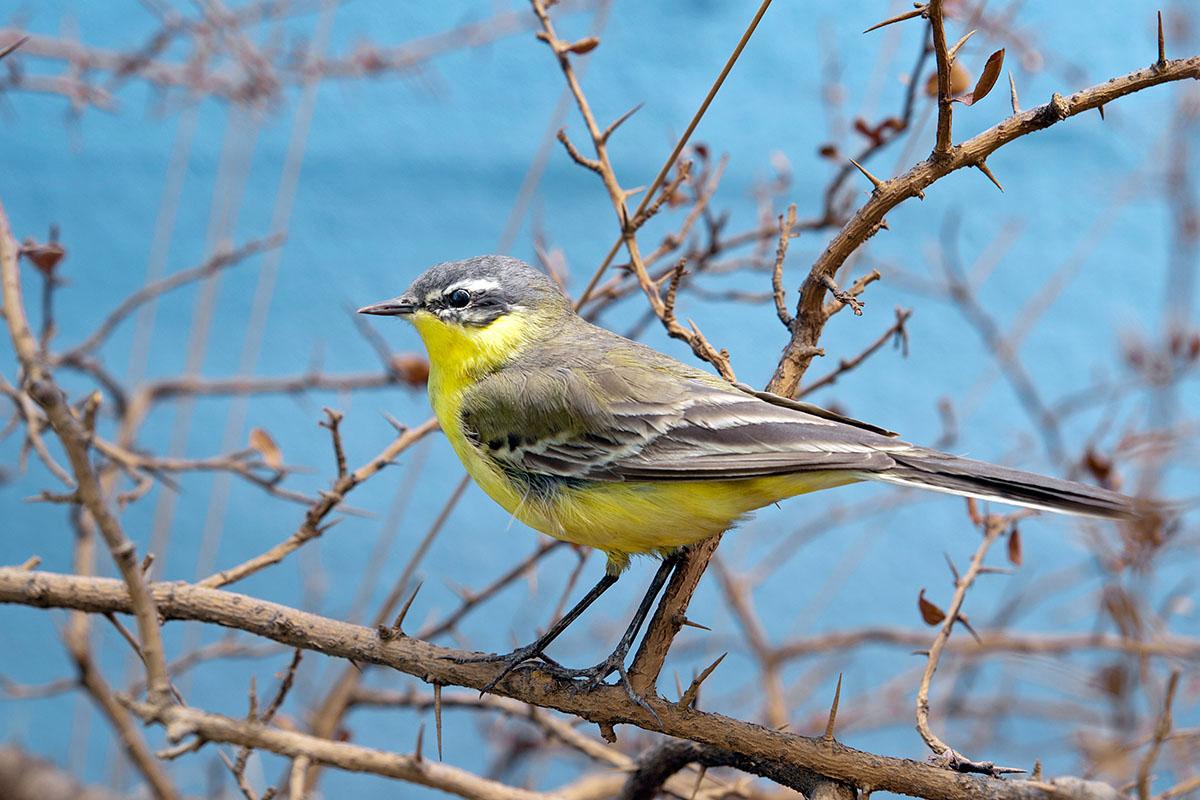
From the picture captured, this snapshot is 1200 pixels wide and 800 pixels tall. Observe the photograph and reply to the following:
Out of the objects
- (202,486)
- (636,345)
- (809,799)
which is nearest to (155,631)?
(809,799)

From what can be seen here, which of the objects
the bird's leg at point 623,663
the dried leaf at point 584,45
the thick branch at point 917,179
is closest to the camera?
the thick branch at point 917,179

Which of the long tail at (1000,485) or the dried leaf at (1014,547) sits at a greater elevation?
the dried leaf at (1014,547)

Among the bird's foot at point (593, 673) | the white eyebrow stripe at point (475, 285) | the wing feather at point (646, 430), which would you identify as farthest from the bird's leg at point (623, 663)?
the white eyebrow stripe at point (475, 285)

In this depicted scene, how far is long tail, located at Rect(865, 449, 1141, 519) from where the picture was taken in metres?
1.39

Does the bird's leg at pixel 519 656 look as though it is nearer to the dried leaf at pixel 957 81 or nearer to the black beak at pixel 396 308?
the black beak at pixel 396 308

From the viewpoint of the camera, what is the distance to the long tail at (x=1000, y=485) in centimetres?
139

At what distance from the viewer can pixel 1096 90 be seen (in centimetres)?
133

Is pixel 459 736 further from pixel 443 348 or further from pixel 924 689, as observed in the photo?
pixel 924 689

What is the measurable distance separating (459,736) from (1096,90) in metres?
4.04

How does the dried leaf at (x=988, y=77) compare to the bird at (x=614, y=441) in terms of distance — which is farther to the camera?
the bird at (x=614, y=441)

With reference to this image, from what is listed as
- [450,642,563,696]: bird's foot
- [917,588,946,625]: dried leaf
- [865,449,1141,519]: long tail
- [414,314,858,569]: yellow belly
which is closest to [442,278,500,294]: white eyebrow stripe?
[414,314,858,569]: yellow belly

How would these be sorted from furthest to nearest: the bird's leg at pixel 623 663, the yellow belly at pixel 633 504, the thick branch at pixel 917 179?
the yellow belly at pixel 633 504
the bird's leg at pixel 623 663
the thick branch at pixel 917 179

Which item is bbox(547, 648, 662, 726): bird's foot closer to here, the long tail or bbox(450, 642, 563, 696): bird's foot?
bbox(450, 642, 563, 696): bird's foot

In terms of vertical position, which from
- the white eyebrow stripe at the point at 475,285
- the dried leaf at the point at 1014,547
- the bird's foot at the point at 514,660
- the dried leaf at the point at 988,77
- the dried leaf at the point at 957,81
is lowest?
the bird's foot at the point at 514,660
